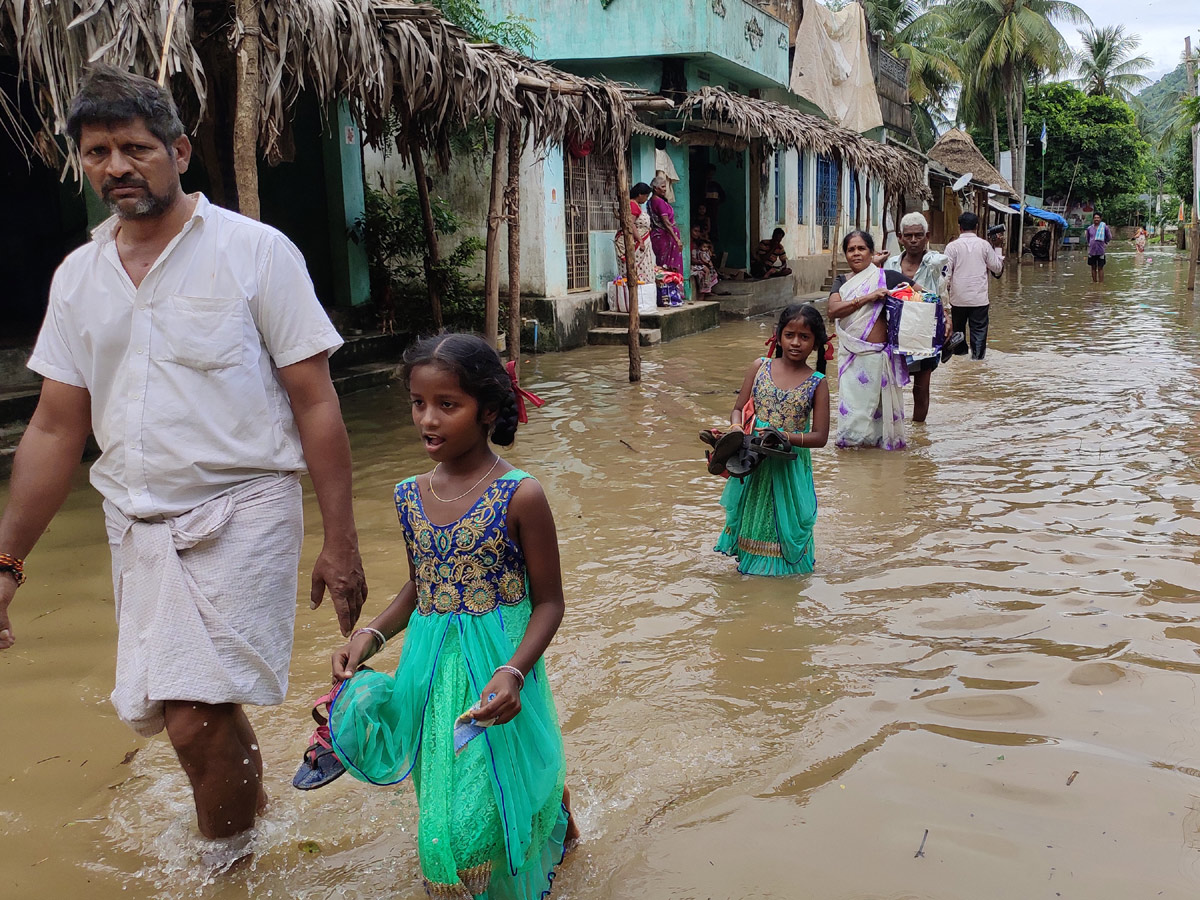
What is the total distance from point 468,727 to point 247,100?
14.0ft

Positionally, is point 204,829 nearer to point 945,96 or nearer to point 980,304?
point 980,304

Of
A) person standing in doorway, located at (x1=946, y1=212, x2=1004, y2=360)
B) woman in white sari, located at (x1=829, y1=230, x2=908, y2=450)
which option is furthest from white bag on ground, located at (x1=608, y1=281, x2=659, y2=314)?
woman in white sari, located at (x1=829, y1=230, x2=908, y2=450)

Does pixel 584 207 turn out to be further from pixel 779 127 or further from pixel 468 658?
pixel 468 658

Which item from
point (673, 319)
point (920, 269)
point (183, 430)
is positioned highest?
point (920, 269)

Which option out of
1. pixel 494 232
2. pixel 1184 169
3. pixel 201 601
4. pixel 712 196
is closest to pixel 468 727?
pixel 201 601

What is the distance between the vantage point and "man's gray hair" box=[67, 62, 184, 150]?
218 centimetres

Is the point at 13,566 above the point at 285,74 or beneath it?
beneath

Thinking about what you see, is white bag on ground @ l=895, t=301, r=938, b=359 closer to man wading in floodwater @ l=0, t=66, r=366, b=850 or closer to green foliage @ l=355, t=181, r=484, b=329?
green foliage @ l=355, t=181, r=484, b=329

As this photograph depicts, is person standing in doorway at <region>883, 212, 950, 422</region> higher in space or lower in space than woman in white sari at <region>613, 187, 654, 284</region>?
lower

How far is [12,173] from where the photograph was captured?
990 cm

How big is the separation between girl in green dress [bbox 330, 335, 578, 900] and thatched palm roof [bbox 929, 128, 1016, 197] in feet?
104

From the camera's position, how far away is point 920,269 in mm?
7891

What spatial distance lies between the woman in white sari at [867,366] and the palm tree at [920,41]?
98.0 ft

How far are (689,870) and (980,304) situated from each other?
8688 millimetres
